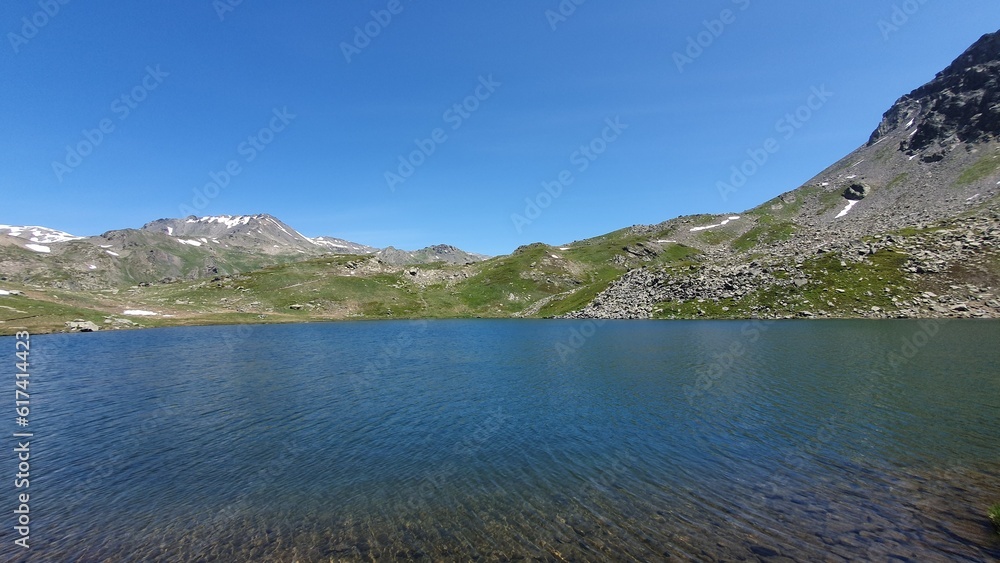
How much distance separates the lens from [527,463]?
2584cm

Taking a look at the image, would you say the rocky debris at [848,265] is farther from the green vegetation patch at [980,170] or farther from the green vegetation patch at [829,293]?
the green vegetation patch at [980,170]

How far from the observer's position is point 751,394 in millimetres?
39062

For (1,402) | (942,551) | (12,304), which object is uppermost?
(12,304)

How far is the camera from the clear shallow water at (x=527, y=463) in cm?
1745

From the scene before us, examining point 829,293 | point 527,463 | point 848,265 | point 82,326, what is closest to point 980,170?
point 848,265

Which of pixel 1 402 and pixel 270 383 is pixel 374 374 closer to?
pixel 270 383

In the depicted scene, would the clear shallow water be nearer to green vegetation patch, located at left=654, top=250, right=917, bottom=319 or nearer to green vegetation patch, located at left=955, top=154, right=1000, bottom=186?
green vegetation patch, located at left=654, top=250, right=917, bottom=319

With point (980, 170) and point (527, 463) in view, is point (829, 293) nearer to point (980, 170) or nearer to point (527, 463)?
point (527, 463)

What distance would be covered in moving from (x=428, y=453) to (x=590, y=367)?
33.4 meters

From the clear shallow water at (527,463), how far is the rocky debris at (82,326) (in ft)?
259

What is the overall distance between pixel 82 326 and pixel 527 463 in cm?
14387

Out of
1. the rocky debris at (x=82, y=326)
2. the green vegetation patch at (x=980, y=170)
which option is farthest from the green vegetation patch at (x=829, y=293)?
the rocky debris at (x=82, y=326)

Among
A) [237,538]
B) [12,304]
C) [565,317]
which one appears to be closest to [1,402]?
[237,538]

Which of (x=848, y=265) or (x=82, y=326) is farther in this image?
(x=848, y=265)
